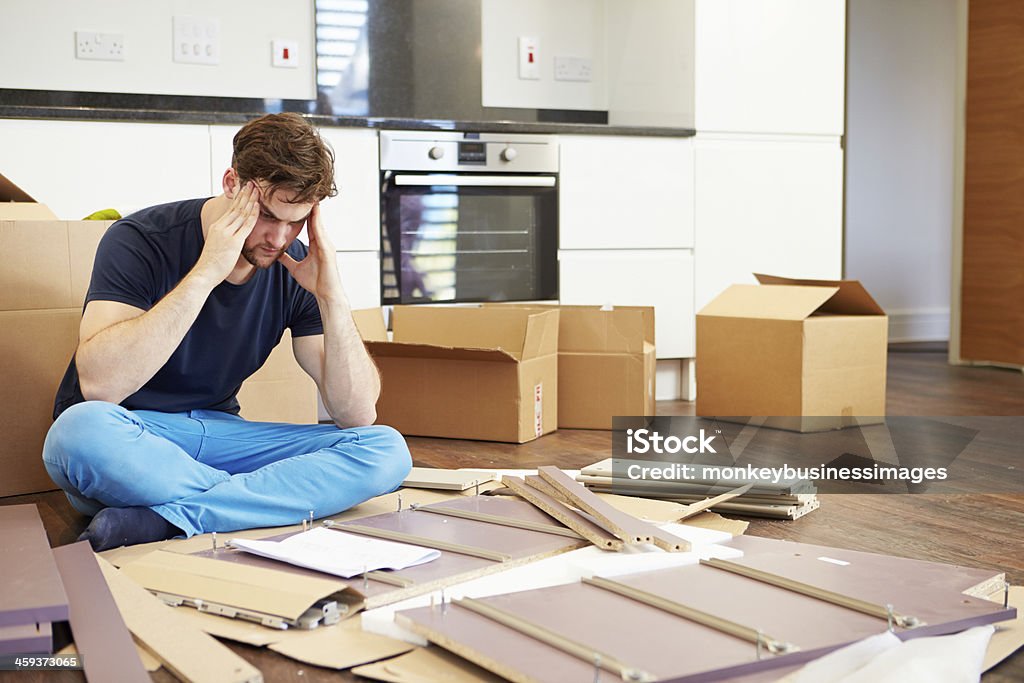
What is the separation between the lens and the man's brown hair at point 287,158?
6.21ft

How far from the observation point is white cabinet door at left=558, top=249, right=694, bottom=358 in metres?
3.82

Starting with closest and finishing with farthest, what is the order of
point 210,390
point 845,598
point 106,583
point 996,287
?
point 845,598, point 106,583, point 210,390, point 996,287

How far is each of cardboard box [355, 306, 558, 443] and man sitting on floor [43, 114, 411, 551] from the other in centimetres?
88

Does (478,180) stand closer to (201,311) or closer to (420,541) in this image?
(201,311)

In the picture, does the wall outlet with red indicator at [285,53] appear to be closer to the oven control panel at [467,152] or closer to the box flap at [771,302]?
the oven control panel at [467,152]

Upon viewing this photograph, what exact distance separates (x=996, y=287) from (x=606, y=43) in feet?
6.40

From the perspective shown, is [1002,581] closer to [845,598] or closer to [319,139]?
[845,598]

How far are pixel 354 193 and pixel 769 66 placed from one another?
158 centimetres

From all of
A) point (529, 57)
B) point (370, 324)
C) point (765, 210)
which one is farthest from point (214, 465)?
point (529, 57)

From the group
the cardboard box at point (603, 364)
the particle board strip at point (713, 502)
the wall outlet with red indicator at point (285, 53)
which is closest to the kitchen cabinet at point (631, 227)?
the cardboard box at point (603, 364)

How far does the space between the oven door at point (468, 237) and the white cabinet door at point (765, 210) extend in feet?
1.93

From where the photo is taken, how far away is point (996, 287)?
15.8 feet

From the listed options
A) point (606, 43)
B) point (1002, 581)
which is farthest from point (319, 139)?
point (606, 43)

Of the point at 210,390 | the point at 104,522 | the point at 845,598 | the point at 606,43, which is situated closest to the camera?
the point at 845,598
